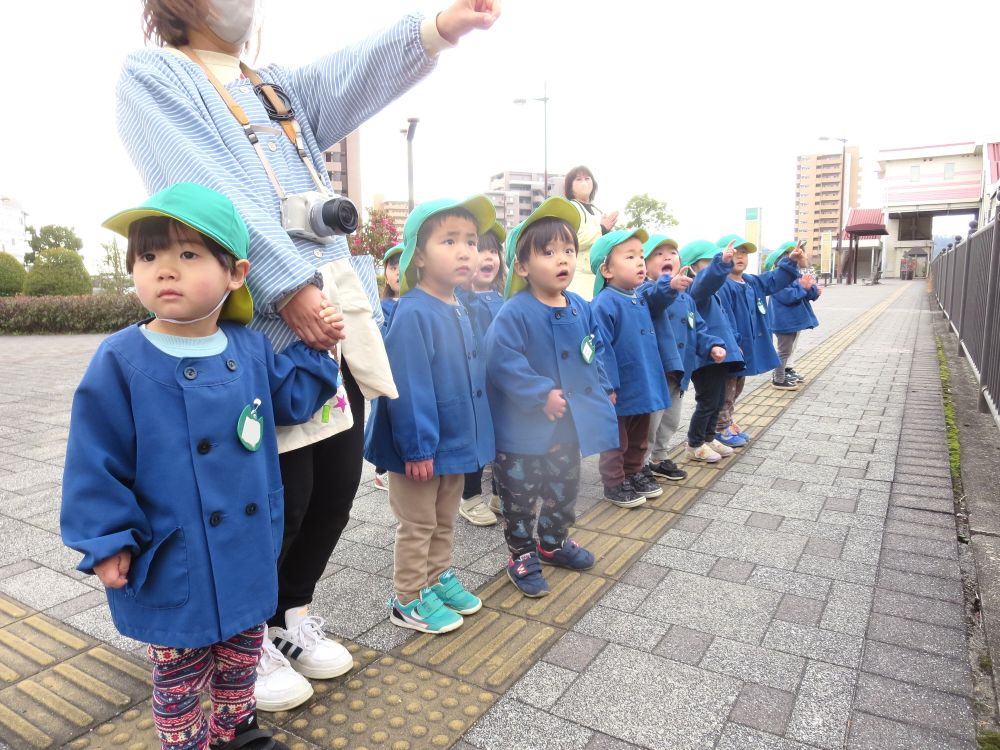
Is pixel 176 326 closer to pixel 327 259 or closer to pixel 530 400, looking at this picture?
Result: pixel 327 259

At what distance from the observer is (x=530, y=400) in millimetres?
2869

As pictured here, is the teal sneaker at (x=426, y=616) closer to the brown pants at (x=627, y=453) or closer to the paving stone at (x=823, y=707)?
the paving stone at (x=823, y=707)

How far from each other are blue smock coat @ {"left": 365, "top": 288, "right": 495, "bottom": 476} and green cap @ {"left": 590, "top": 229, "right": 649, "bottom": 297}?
1365mm

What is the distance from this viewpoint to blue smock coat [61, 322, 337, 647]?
151 centimetres

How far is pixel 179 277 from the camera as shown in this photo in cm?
159

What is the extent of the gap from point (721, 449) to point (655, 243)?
5.28ft

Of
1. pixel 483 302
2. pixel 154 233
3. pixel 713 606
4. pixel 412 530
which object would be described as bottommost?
pixel 713 606

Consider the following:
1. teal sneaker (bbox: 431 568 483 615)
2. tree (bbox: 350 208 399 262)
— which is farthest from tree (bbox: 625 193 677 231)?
teal sneaker (bbox: 431 568 483 615)

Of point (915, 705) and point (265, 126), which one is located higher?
point (265, 126)

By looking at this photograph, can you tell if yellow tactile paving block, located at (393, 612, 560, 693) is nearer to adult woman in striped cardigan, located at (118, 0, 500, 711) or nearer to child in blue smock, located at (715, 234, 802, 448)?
adult woman in striped cardigan, located at (118, 0, 500, 711)

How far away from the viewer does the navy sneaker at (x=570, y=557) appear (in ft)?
10.1

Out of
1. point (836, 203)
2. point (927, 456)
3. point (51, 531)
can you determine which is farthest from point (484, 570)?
point (836, 203)

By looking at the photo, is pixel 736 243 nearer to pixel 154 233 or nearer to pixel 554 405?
pixel 554 405

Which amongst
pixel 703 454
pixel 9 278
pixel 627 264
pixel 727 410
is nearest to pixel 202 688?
pixel 627 264
